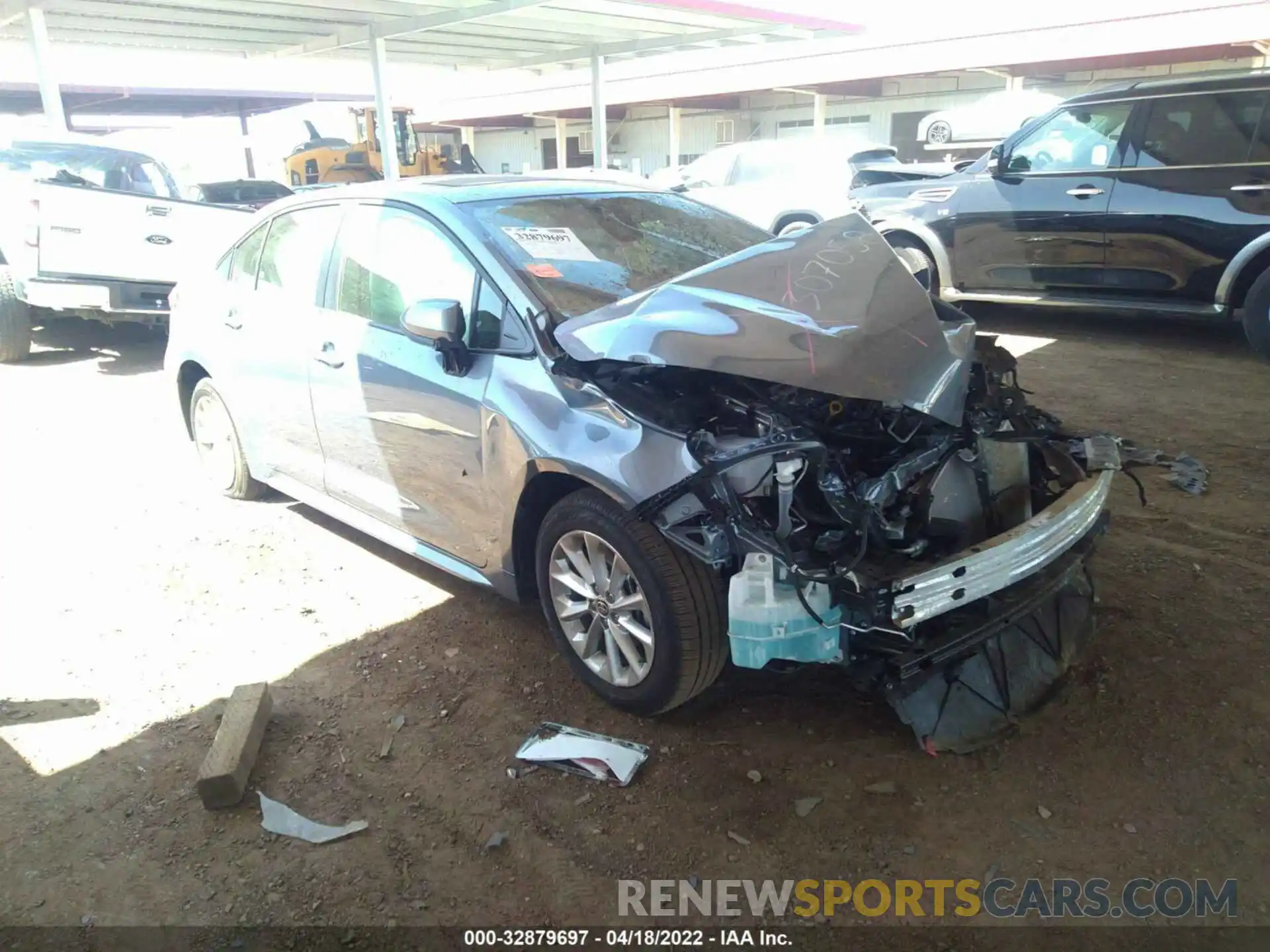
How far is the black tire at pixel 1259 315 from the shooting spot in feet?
21.7

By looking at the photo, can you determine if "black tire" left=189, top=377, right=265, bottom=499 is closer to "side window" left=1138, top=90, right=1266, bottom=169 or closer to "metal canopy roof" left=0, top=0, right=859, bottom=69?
"side window" left=1138, top=90, right=1266, bottom=169

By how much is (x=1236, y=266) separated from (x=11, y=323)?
1053 cm

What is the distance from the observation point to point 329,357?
3.86 m

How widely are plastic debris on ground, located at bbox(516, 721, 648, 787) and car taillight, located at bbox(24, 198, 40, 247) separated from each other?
720cm

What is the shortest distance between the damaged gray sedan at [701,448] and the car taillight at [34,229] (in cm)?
531

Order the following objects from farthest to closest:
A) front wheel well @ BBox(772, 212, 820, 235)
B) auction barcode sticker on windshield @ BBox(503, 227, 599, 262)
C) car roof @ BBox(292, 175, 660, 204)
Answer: front wheel well @ BBox(772, 212, 820, 235) < car roof @ BBox(292, 175, 660, 204) < auction barcode sticker on windshield @ BBox(503, 227, 599, 262)

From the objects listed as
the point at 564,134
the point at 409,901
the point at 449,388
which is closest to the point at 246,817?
the point at 409,901

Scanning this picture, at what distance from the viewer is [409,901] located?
2436mm

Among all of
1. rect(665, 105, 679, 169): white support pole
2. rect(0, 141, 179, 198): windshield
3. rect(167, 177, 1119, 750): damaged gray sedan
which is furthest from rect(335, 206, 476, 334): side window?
rect(665, 105, 679, 169): white support pole

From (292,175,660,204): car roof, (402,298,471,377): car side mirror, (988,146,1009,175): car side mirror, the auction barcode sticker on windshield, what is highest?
(988,146,1009,175): car side mirror

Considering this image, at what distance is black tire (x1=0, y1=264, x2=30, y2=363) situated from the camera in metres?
8.20

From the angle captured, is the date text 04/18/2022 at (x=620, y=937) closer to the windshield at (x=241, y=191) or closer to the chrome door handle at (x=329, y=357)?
the chrome door handle at (x=329, y=357)

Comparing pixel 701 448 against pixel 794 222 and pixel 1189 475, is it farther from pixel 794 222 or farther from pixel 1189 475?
pixel 794 222

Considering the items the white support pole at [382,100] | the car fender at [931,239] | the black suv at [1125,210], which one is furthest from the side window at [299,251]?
the white support pole at [382,100]
